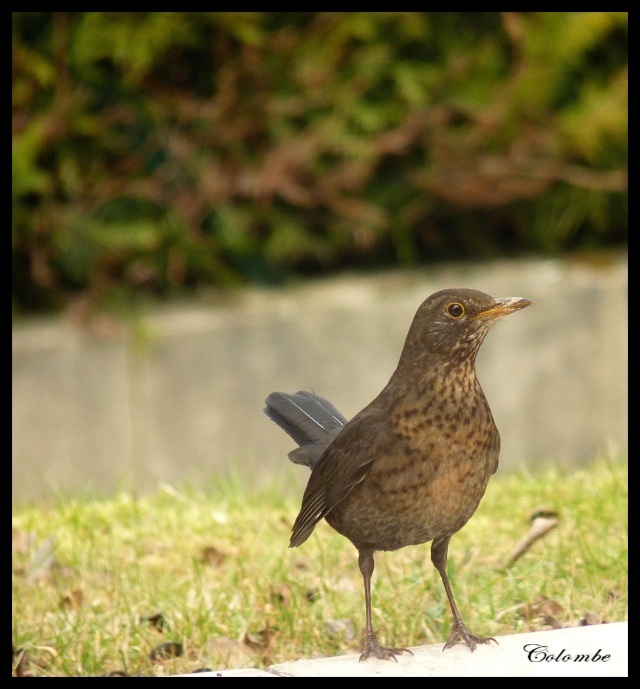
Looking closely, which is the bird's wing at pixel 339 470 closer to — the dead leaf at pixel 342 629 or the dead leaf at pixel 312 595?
the dead leaf at pixel 342 629

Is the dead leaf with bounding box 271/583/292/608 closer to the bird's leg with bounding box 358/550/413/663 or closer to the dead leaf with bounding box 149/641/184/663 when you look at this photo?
the dead leaf with bounding box 149/641/184/663

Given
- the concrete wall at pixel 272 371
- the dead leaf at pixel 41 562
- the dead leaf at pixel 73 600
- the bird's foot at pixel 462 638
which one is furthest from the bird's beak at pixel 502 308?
the concrete wall at pixel 272 371

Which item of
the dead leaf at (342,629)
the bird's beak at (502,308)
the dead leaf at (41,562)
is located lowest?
the dead leaf at (342,629)

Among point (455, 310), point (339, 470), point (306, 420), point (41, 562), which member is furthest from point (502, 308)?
point (41, 562)

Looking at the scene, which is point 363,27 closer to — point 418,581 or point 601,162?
point 601,162

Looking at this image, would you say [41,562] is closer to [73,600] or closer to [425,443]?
[73,600]

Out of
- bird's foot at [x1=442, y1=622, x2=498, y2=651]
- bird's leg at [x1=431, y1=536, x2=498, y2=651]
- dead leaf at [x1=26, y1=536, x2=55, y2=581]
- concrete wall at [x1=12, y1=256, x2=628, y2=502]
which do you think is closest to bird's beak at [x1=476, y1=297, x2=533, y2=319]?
bird's leg at [x1=431, y1=536, x2=498, y2=651]
